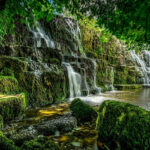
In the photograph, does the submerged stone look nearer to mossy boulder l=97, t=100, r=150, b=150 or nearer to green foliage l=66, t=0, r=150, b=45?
mossy boulder l=97, t=100, r=150, b=150

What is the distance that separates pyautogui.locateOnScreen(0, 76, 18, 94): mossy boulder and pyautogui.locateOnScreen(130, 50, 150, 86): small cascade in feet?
73.7

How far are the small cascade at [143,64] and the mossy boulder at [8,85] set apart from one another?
2245cm

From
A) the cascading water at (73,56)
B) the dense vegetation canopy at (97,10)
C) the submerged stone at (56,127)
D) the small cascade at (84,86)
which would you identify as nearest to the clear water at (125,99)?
the small cascade at (84,86)

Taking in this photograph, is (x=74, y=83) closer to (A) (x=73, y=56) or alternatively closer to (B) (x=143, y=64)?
(A) (x=73, y=56)

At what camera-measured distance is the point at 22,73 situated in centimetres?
614

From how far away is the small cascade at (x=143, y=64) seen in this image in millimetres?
22009

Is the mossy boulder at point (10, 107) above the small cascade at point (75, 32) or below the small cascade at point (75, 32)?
below

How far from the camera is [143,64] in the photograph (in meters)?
25.9

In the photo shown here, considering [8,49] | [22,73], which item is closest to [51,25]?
[8,49]

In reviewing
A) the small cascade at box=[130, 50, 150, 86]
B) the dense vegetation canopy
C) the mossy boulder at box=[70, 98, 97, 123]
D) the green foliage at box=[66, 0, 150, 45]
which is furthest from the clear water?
the small cascade at box=[130, 50, 150, 86]

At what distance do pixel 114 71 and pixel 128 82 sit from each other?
3.74m

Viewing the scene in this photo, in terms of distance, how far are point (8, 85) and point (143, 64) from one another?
28.1 m

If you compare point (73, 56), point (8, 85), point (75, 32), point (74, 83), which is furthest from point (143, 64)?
point (8, 85)

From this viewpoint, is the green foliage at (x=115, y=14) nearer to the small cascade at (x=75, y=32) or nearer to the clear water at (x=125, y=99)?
the clear water at (x=125, y=99)
